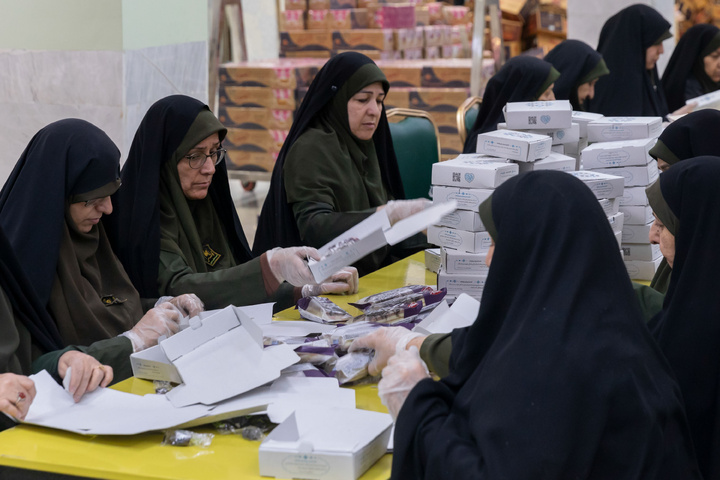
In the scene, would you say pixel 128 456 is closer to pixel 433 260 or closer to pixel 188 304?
pixel 188 304

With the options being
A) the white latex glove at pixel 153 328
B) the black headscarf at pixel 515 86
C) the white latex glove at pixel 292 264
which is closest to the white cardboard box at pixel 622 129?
the black headscarf at pixel 515 86

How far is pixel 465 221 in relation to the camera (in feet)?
8.87

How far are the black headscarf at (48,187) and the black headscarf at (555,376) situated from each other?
1.16 m

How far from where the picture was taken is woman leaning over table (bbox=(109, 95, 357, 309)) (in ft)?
8.58

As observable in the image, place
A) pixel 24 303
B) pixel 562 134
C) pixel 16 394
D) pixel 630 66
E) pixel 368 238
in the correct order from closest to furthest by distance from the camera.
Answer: pixel 16 394 < pixel 368 238 < pixel 24 303 < pixel 562 134 < pixel 630 66

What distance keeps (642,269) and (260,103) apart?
4185 millimetres

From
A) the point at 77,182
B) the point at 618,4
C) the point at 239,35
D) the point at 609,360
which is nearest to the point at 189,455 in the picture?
the point at 609,360

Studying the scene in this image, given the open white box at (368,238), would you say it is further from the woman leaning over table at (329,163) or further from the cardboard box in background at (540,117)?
the cardboard box in background at (540,117)

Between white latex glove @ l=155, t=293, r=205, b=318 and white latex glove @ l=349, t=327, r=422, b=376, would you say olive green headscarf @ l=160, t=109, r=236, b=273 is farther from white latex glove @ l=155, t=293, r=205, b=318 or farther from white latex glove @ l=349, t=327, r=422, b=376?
white latex glove @ l=349, t=327, r=422, b=376

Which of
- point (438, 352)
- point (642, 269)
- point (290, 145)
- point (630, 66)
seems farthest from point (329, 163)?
point (630, 66)

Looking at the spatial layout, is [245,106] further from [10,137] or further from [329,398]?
[329,398]

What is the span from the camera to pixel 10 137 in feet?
14.1

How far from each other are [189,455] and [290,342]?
535 mm

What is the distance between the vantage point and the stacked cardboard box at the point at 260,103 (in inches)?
253
